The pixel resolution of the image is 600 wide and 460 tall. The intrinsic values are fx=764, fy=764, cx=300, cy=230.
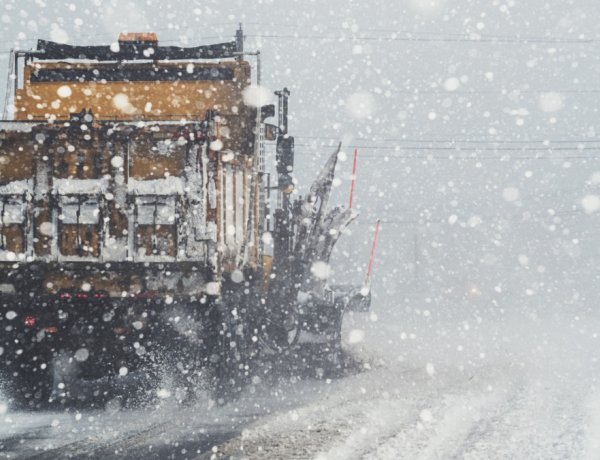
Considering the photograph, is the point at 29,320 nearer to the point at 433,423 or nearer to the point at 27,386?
the point at 27,386

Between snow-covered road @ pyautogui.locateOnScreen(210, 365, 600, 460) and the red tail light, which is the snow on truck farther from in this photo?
snow-covered road @ pyautogui.locateOnScreen(210, 365, 600, 460)

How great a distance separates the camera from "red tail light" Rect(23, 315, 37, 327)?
7316 mm

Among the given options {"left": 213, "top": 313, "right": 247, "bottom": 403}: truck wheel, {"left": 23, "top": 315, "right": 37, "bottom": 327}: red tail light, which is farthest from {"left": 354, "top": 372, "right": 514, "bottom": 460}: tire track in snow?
{"left": 23, "top": 315, "right": 37, "bottom": 327}: red tail light

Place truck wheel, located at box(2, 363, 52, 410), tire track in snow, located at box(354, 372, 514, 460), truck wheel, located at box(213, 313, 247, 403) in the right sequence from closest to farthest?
1. tire track in snow, located at box(354, 372, 514, 460)
2. truck wheel, located at box(2, 363, 52, 410)
3. truck wheel, located at box(213, 313, 247, 403)

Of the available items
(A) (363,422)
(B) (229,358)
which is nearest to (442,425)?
(A) (363,422)

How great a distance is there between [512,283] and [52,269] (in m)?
57.6

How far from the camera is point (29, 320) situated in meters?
7.32

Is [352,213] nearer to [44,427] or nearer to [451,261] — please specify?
[44,427]

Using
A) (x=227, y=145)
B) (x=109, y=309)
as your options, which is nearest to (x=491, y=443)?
(x=109, y=309)

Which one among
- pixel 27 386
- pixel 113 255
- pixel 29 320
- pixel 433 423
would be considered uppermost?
pixel 113 255

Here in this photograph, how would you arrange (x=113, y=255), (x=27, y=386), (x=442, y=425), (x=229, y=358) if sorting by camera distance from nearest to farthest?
(x=442, y=425) → (x=113, y=255) → (x=27, y=386) → (x=229, y=358)

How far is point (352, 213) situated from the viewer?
11633 mm

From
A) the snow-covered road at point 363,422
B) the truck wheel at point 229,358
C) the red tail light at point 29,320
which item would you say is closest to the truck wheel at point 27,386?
the snow-covered road at point 363,422

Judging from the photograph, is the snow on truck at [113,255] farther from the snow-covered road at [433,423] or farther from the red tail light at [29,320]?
the snow-covered road at [433,423]
